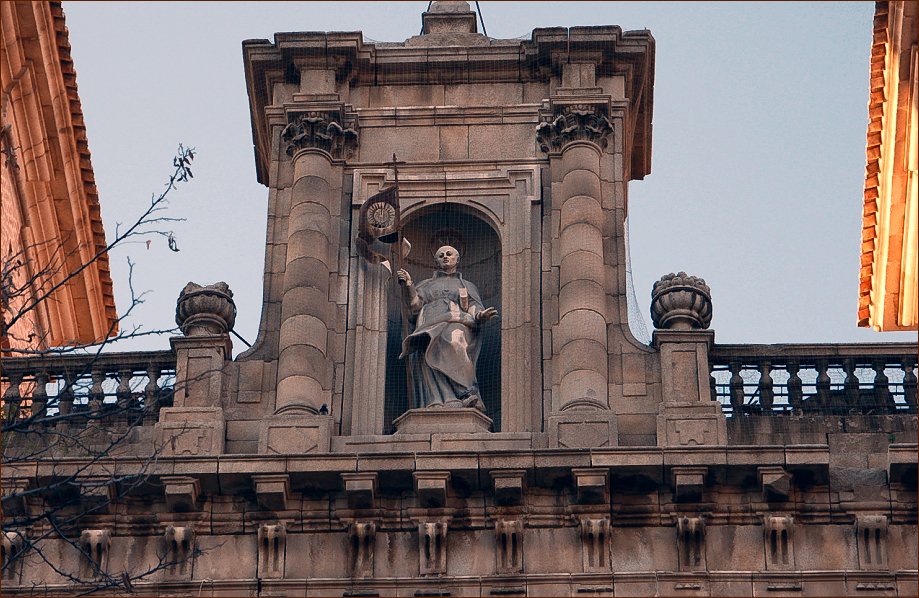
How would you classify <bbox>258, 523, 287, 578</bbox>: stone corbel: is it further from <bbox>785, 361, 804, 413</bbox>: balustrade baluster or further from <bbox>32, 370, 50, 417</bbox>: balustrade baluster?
<bbox>785, 361, 804, 413</bbox>: balustrade baluster

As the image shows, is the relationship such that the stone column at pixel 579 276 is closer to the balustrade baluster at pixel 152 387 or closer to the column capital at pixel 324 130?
the column capital at pixel 324 130

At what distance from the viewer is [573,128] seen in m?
30.2

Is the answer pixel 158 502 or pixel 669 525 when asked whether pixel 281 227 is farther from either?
pixel 669 525

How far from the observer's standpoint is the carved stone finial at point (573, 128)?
3022 cm

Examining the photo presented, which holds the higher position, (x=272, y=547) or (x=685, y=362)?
(x=685, y=362)

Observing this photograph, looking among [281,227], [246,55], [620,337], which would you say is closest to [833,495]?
[620,337]

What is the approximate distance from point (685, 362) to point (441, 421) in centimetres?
290

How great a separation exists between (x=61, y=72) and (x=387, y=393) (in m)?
7.95

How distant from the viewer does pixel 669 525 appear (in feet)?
84.2

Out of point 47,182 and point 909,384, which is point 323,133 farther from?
point 909,384

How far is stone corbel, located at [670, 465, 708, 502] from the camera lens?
2552cm

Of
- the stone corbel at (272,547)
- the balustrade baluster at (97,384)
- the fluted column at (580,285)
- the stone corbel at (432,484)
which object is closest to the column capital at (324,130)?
the fluted column at (580,285)

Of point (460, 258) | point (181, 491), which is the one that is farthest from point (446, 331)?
point (181, 491)

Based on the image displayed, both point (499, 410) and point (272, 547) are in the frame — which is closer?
point (272, 547)
